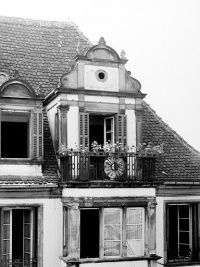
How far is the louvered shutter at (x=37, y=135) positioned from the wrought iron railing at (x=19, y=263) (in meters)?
3.66

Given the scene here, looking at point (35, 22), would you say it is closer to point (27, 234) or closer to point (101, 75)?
point (101, 75)

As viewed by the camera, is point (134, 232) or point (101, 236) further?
point (134, 232)

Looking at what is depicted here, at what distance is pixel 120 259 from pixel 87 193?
2.62m

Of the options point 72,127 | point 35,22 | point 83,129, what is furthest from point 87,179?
point 35,22

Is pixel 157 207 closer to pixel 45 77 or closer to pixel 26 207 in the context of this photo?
pixel 26 207

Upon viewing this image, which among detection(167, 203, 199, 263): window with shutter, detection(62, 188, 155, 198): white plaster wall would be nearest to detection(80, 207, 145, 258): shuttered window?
detection(62, 188, 155, 198): white plaster wall

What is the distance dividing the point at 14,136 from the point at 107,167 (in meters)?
3.69

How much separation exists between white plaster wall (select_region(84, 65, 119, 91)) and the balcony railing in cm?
264

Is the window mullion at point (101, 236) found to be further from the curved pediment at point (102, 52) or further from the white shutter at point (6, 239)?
the curved pediment at point (102, 52)

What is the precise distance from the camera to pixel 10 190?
746 inches

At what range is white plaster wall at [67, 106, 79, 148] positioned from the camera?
1983 cm

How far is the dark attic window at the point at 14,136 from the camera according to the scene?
20.1 meters

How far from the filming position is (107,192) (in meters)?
19.5

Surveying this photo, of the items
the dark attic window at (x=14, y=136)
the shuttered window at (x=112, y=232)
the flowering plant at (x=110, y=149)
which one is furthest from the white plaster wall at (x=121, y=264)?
the dark attic window at (x=14, y=136)
